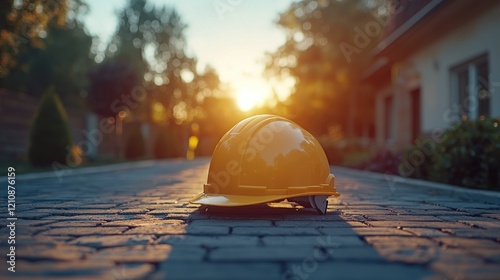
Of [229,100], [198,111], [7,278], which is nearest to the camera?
[7,278]

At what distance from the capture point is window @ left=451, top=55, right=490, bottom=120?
11086 millimetres

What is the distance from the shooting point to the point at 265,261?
2768 millimetres

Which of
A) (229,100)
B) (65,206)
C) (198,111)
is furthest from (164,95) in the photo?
(65,206)

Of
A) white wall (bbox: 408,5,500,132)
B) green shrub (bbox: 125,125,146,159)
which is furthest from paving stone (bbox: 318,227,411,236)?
green shrub (bbox: 125,125,146,159)

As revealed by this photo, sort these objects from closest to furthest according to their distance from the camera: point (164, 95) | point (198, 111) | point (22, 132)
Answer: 1. point (22, 132)
2. point (164, 95)
3. point (198, 111)

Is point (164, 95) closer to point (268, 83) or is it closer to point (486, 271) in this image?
point (268, 83)

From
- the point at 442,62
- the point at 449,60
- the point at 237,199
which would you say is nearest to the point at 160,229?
the point at 237,199

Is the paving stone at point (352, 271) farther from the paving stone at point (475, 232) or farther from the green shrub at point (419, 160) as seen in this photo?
the green shrub at point (419, 160)

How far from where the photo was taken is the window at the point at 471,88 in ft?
36.4

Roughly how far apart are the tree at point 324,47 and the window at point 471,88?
50.5ft

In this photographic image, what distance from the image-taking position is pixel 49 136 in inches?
568

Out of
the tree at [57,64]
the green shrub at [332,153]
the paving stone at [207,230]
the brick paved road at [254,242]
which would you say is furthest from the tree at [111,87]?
the paving stone at [207,230]

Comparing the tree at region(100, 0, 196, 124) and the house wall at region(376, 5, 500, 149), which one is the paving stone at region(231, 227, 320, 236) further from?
the tree at region(100, 0, 196, 124)

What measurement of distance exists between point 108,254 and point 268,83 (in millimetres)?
35655
